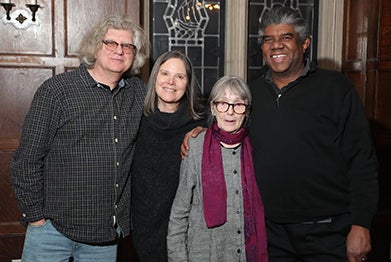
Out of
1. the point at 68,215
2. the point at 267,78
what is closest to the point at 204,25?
the point at 267,78

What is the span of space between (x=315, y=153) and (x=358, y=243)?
1.38ft

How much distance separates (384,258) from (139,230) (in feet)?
7.38

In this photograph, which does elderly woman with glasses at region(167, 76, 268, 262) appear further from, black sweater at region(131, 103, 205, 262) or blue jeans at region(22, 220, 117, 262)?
blue jeans at region(22, 220, 117, 262)

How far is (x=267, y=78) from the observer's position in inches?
85.7

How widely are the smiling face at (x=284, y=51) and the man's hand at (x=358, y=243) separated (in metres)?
0.72

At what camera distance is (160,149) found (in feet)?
6.85

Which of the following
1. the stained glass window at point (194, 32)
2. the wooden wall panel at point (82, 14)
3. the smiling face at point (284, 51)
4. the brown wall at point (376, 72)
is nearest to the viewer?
the smiling face at point (284, 51)

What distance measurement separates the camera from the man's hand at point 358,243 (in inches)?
78.5

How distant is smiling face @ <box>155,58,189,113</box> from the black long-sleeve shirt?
0.68 feet

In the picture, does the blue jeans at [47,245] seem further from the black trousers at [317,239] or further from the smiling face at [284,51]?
the smiling face at [284,51]

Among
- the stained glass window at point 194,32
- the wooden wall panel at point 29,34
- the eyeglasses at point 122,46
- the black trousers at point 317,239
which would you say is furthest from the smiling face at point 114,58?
the stained glass window at point 194,32

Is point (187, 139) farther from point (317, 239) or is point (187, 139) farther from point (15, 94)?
point (15, 94)

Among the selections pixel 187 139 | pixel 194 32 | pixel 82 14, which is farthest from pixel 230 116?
pixel 194 32

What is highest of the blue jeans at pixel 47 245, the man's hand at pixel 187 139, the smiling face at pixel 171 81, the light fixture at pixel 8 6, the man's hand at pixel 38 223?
the light fixture at pixel 8 6
